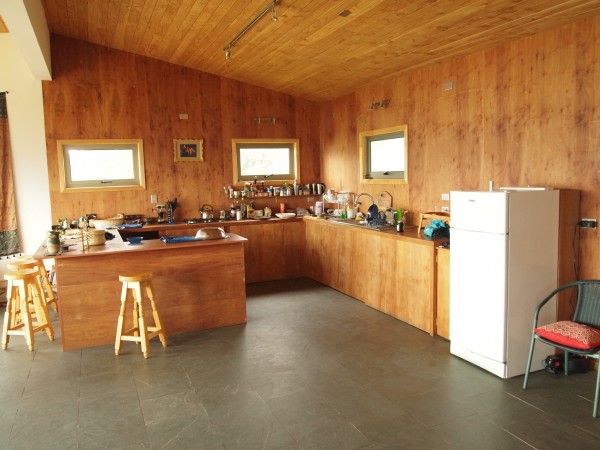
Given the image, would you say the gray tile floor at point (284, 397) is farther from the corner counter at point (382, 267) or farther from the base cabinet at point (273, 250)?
the base cabinet at point (273, 250)

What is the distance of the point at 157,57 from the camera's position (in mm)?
6629

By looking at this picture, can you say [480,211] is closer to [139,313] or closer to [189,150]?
[139,313]

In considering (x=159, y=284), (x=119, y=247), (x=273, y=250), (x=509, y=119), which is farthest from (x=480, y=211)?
(x=273, y=250)

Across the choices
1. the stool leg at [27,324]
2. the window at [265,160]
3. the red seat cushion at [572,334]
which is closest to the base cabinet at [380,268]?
the window at [265,160]

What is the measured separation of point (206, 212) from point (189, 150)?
960mm

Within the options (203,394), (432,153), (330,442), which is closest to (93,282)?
(203,394)

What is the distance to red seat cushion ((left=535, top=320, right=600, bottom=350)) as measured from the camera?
3073 millimetres

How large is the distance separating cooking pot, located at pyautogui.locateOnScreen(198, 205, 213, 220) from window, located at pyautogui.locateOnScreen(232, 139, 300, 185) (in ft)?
1.94

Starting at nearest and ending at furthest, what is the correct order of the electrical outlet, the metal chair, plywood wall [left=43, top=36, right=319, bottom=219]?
1. the metal chair
2. the electrical outlet
3. plywood wall [left=43, top=36, right=319, bottom=219]

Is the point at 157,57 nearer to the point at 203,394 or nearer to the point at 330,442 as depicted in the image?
the point at 203,394

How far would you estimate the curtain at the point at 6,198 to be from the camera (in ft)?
20.1

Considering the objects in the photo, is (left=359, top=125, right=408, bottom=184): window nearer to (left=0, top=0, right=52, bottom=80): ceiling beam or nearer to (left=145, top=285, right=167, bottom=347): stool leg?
(left=145, top=285, right=167, bottom=347): stool leg

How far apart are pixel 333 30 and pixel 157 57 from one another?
324 centimetres

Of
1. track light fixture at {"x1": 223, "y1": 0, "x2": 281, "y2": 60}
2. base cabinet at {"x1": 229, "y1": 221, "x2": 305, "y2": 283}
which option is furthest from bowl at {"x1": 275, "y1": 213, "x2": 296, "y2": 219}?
track light fixture at {"x1": 223, "y1": 0, "x2": 281, "y2": 60}
